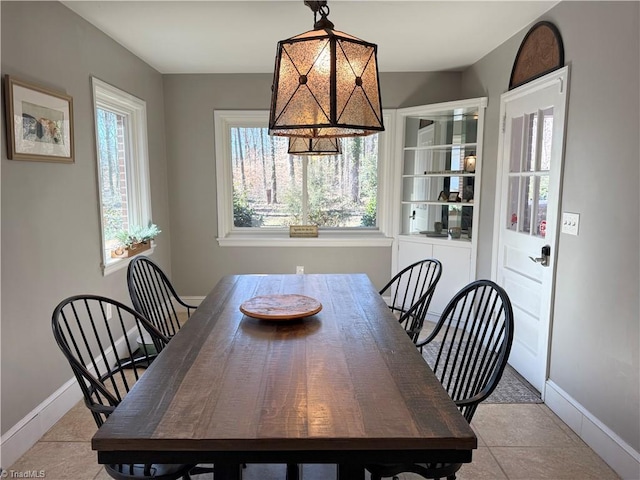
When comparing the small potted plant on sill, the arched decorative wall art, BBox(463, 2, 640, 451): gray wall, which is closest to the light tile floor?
BBox(463, 2, 640, 451): gray wall

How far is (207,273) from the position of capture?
4555 mm

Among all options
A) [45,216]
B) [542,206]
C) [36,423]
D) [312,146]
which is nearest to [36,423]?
[36,423]

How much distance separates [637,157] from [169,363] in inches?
82.7

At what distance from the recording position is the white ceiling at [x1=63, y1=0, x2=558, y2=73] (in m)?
2.59

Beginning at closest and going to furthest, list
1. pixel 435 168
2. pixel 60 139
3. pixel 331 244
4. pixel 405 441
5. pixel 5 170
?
pixel 405 441, pixel 5 170, pixel 60 139, pixel 435 168, pixel 331 244

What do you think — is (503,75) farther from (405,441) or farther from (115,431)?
(115,431)

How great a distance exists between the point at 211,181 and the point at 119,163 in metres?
0.99

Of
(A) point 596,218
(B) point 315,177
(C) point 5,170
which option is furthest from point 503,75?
(C) point 5,170

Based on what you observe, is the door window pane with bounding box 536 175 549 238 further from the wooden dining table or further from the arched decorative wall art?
the wooden dining table

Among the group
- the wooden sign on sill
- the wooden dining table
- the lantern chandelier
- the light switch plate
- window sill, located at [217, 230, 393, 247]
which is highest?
the lantern chandelier

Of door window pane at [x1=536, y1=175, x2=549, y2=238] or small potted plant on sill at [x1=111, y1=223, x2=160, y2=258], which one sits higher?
door window pane at [x1=536, y1=175, x2=549, y2=238]

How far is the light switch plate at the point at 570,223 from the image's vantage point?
2379mm

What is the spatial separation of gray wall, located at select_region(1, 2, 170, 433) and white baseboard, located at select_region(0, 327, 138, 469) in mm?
39

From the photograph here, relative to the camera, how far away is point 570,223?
2436mm
